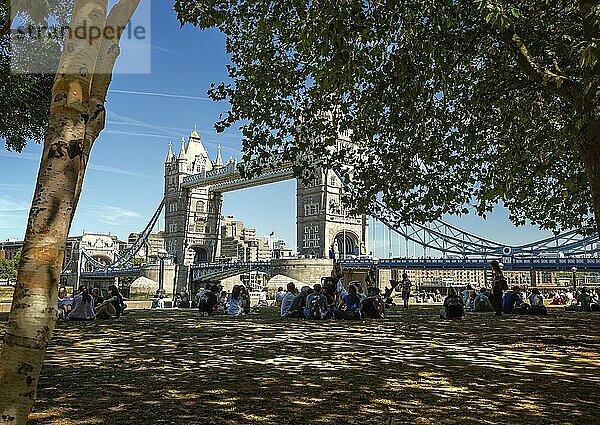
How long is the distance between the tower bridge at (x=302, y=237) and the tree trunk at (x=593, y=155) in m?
4.21

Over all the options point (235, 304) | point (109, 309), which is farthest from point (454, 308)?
point (109, 309)

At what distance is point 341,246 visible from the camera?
93125 millimetres

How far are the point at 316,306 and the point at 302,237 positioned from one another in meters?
76.7

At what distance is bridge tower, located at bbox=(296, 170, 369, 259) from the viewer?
8788cm

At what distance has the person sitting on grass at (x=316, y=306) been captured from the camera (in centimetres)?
1535

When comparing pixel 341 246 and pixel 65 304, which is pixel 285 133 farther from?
pixel 341 246

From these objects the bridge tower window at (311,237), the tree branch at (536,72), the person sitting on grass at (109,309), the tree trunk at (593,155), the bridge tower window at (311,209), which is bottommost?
the person sitting on grass at (109,309)

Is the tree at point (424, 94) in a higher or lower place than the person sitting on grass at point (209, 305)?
higher

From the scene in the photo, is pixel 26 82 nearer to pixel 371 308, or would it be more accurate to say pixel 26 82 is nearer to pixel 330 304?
pixel 330 304

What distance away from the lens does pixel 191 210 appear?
4596 inches

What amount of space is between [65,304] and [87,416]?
1334cm

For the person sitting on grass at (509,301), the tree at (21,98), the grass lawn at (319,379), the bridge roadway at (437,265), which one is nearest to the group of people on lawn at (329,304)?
the person sitting on grass at (509,301)

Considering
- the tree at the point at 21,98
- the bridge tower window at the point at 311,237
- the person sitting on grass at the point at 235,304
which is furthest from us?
the bridge tower window at the point at 311,237

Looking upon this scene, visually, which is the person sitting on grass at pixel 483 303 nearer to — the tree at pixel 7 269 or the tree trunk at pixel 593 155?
the tree trunk at pixel 593 155
